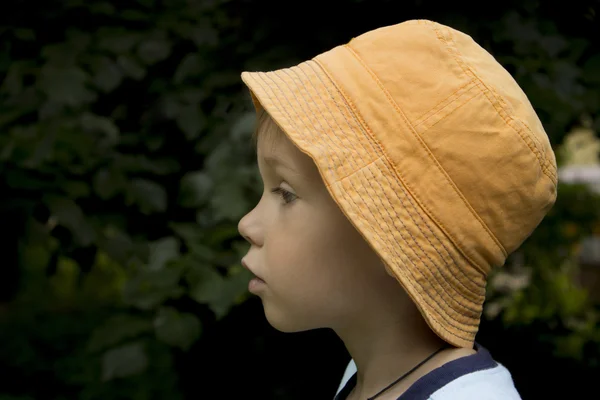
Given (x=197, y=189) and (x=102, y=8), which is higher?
(x=102, y=8)

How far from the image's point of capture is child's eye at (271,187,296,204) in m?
1.31

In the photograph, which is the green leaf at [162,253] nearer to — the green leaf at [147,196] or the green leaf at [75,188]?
the green leaf at [147,196]

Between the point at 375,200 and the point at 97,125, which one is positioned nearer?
the point at 375,200

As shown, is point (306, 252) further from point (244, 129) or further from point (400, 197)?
point (244, 129)

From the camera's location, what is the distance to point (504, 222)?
49.8 inches

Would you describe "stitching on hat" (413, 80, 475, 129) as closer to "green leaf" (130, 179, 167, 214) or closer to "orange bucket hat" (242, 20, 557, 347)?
"orange bucket hat" (242, 20, 557, 347)

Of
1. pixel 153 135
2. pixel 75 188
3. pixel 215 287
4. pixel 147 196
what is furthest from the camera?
pixel 153 135

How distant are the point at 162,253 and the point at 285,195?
843 millimetres

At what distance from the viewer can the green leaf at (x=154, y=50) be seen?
2.28m

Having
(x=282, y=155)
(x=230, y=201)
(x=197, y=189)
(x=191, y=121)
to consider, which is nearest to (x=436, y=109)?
(x=282, y=155)

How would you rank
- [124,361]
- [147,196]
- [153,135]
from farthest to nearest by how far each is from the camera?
[153,135] < [147,196] < [124,361]

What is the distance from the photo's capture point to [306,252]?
1.28 m

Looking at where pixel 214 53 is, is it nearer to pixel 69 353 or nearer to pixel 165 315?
pixel 165 315

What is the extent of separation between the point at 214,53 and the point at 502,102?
1350 mm
